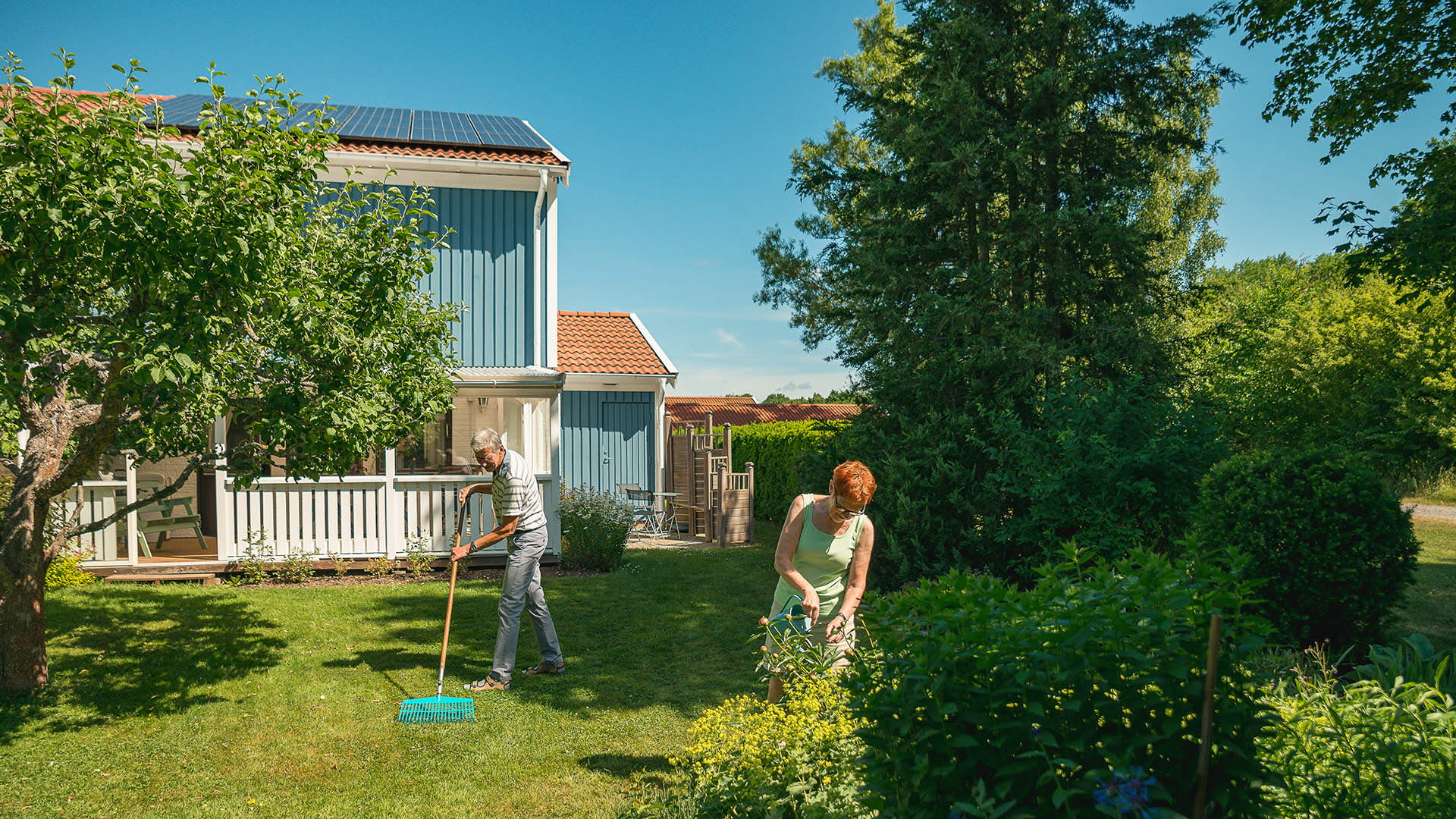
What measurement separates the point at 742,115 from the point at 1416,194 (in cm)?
1241

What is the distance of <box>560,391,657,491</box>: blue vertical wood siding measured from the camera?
1694 centimetres

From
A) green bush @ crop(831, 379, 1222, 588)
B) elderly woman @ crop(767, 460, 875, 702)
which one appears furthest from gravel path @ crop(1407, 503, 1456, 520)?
elderly woman @ crop(767, 460, 875, 702)

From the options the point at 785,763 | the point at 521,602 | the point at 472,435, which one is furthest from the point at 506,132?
the point at 785,763

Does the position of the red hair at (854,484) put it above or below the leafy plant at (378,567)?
above

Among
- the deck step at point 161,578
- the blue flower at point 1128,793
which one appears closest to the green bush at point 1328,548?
the blue flower at point 1128,793

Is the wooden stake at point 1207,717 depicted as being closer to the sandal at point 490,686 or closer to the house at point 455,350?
the sandal at point 490,686

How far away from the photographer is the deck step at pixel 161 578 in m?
10.3

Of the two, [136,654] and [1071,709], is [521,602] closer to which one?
[136,654]

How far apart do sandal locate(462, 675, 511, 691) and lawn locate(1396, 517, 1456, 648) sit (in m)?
6.81

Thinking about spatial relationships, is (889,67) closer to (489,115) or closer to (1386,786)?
(489,115)

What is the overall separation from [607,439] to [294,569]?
7.48 meters

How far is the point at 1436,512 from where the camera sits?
15883mm

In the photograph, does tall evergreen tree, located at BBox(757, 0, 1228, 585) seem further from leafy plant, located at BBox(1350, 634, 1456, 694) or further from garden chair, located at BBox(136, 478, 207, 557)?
garden chair, located at BBox(136, 478, 207, 557)

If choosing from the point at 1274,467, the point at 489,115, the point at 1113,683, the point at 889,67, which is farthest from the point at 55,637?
the point at 889,67
